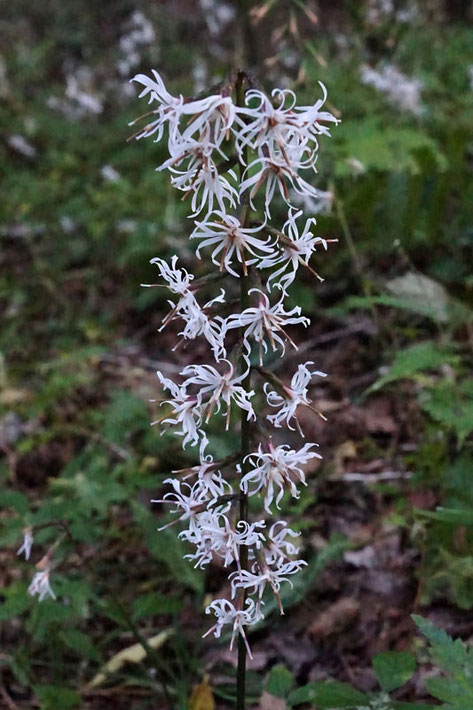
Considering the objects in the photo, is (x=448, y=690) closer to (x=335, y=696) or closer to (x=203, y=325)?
(x=335, y=696)

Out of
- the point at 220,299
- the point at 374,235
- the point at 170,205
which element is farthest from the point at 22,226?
the point at 220,299

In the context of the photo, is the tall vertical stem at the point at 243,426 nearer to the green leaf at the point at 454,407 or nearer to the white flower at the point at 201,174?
the white flower at the point at 201,174

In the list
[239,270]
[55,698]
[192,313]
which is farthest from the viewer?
[55,698]

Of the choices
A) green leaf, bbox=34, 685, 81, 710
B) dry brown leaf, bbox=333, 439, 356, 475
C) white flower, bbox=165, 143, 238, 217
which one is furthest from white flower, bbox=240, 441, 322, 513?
dry brown leaf, bbox=333, 439, 356, 475

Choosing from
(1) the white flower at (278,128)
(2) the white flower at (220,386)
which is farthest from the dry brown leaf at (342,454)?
(1) the white flower at (278,128)

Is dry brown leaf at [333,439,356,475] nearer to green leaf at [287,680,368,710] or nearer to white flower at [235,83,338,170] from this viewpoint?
green leaf at [287,680,368,710]

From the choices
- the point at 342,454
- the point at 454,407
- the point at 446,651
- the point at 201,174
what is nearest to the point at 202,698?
the point at 446,651
